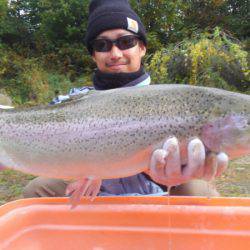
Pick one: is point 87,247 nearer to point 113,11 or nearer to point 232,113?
Answer: point 232,113

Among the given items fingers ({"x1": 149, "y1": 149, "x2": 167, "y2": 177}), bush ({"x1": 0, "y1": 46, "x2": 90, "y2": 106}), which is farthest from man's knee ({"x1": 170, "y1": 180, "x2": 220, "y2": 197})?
bush ({"x1": 0, "y1": 46, "x2": 90, "y2": 106})

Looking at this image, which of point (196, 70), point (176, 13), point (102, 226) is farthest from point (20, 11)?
point (102, 226)

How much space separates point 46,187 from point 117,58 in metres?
1.03

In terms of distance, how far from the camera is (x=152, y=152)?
91.5 inches

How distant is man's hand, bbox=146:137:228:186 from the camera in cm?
224

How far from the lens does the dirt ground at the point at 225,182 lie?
15.2 feet

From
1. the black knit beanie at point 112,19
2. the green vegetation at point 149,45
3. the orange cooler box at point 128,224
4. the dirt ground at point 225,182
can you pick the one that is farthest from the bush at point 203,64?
the orange cooler box at point 128,224

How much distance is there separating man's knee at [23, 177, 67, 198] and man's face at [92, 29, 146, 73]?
857 millimetres

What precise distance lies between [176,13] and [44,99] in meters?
4.40

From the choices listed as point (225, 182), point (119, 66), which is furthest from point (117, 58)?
point (225, 182)

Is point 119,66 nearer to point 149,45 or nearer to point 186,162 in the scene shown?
point 186,162

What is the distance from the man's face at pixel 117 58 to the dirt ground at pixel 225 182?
1939mm

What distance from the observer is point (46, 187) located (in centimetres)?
330

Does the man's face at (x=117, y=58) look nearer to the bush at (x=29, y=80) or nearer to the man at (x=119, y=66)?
the man at (x=119, y=66)
